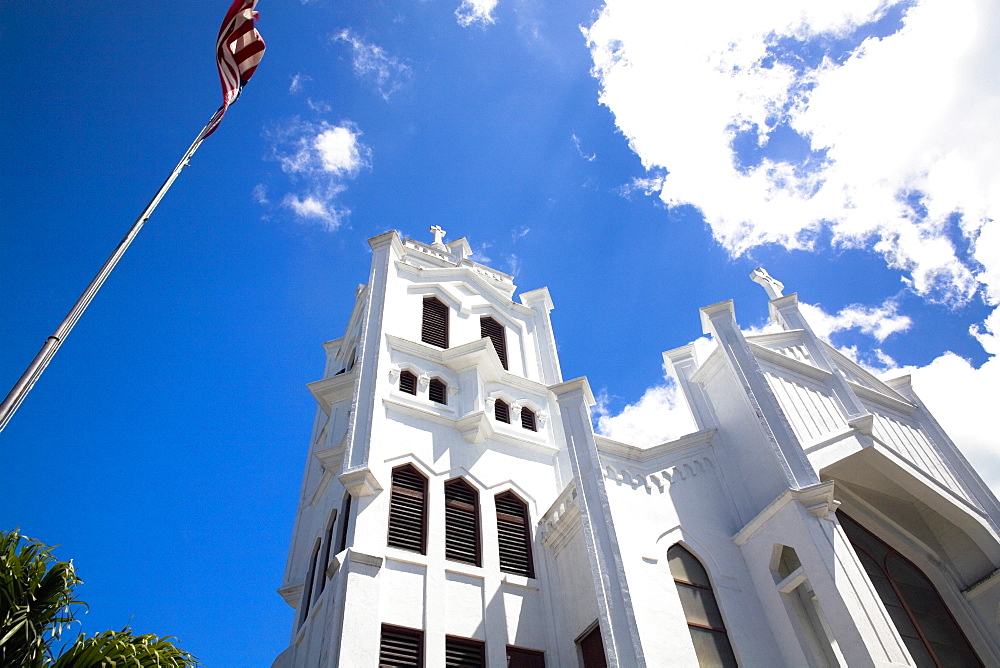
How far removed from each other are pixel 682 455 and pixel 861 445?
3.81m

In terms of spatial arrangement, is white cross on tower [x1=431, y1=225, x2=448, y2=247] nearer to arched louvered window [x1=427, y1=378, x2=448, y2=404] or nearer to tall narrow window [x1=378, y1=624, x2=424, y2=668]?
arched louvered window [x1=427, y1=378, x2=448, y2=404]

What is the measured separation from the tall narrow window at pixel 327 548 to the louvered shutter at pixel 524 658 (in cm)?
395

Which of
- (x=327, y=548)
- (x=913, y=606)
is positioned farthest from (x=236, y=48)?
(x=913, y=606)

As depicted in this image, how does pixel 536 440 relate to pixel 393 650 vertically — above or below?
above

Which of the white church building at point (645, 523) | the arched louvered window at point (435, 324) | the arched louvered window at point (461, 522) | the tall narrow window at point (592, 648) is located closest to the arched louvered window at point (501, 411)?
the white church building at point (645, 523)

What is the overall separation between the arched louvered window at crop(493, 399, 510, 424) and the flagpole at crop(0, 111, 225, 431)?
10142mm

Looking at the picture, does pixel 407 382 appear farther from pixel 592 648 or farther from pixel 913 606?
pixel 913 606

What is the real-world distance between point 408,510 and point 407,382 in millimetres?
3998

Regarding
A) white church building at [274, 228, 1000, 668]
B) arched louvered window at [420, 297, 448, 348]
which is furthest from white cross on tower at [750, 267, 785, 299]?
arched louvered window at [420, 297, 448, 348]

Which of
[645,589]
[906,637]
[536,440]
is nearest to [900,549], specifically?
[906,637]

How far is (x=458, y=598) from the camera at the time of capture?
13586mm

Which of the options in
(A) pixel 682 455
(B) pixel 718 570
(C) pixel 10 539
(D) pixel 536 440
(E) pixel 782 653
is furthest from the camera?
(D) pixel 536 440

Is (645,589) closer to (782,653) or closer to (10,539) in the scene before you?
(782,653)

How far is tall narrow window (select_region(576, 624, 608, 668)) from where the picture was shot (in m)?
12.2
